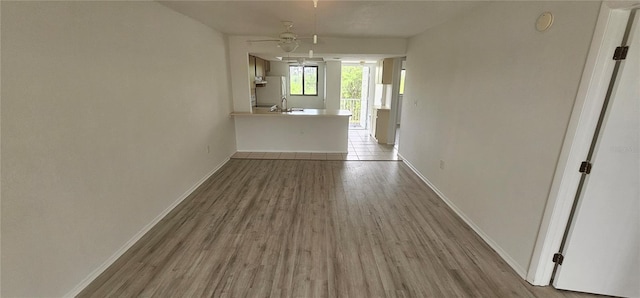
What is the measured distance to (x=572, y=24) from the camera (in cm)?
172

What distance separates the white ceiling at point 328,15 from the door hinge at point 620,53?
1.44 metres

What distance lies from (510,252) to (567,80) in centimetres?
143

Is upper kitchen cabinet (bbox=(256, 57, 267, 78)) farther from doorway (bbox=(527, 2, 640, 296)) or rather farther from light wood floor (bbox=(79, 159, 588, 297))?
doorway (bbox=(527, 2, 640, 296))

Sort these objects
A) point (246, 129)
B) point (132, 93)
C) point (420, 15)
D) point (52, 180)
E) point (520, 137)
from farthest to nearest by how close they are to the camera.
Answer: point (246, 129) < point (420, 15) < point (132, 93) < point (520, 137) < point (52, 180)

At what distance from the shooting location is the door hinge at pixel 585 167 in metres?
1.70

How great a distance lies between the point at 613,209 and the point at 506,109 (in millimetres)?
988

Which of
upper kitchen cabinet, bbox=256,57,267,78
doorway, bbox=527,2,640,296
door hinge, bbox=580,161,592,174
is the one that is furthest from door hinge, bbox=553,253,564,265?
upper kitchen cabinet, bbox=256,57,267,78

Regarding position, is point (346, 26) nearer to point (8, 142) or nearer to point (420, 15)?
point (420, 15)

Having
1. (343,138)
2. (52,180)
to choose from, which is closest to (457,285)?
(52,180)

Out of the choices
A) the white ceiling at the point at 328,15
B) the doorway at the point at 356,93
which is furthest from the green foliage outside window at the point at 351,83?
the white ceiling at the point at 328,15

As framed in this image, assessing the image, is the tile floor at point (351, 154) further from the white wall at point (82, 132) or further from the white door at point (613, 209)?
the white door at point (613, 209)

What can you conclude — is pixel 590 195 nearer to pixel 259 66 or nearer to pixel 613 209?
pixel 613 209

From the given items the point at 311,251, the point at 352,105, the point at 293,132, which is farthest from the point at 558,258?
the point at 352,105

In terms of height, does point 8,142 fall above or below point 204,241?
above
